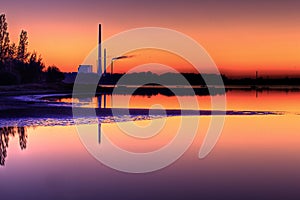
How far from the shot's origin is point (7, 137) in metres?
18.4

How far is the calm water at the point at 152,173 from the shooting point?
10.1 metres

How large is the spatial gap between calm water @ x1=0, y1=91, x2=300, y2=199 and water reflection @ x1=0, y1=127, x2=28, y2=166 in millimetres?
42

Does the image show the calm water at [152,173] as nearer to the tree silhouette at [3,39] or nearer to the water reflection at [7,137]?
the water reflection at [7,137]

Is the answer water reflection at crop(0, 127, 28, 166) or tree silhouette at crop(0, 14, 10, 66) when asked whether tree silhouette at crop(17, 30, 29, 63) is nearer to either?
tree silhouette at crop(0, 14, 10, 66)

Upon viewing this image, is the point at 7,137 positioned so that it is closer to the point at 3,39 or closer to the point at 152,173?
the point at 152,173

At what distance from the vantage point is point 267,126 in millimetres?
24953

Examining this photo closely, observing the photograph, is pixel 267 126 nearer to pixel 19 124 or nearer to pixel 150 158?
pixel 150 158

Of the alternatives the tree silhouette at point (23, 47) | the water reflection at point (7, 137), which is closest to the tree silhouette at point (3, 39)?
the tree silhouette at point (23, 47)

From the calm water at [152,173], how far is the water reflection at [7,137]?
0.14 feet

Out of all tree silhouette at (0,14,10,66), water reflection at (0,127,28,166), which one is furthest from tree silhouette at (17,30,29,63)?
water reflection at (0,127,28,166)

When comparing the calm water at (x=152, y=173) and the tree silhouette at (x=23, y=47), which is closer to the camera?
the calm water at (x=152, y=173)

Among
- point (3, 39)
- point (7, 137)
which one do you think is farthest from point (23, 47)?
point (7, 137)

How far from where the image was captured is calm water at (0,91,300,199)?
10.1 meters

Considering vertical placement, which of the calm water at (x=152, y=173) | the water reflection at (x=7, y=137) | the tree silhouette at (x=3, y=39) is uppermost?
the tree silhouette at (x=3, y=39)
